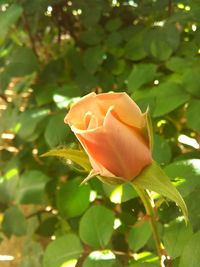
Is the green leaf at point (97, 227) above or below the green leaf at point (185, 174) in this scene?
below

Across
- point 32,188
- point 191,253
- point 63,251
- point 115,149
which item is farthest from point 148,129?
point 32,188

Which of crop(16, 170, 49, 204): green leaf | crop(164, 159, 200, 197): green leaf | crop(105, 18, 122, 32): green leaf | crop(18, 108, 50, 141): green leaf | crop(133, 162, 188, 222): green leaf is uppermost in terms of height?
crop(133, 162, 188, 222): green leaf

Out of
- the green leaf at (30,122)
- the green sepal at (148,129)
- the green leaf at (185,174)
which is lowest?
the green leaf at (30,122)

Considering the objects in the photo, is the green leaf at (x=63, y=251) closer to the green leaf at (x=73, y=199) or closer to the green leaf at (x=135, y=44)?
the green leaf at (x=73, y=199)

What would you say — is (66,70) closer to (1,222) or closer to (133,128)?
(1,222)

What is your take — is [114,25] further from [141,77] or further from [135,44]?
[141,77]

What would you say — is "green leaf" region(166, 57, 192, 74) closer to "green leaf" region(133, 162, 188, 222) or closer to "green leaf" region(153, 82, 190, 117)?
"green leaf" region(153, 82, 190, 117)

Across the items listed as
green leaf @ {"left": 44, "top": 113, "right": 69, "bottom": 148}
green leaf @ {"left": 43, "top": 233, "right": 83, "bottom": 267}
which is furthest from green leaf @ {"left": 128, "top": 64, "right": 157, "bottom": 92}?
green leaf @ {"left": 43, "top": 233, "right": 83, "bottom": 267}

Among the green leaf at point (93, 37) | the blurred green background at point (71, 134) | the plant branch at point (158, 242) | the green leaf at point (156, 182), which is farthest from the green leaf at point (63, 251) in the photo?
the green leaf at point (93, 37)
